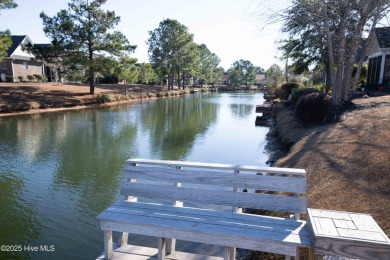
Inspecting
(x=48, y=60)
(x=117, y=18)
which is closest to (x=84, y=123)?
(x=48, y=60)

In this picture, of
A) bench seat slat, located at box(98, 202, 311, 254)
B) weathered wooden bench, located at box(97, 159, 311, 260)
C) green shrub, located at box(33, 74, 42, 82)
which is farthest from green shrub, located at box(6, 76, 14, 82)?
bench seat slat, located at box(98, 202, 311, 254)

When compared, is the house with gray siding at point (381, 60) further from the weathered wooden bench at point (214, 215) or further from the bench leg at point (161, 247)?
the bench leg at point (161, 247)

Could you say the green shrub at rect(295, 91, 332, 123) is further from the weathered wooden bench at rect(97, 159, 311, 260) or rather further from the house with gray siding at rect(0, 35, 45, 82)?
the house with gray siding at rect(0, 35, 45, 82)

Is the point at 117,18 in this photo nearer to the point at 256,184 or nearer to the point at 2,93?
the point at 2,93

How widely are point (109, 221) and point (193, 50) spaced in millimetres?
59065

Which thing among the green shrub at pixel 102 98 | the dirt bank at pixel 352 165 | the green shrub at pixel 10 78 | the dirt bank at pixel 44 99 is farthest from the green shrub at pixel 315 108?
the green shrub at pixel 10 78

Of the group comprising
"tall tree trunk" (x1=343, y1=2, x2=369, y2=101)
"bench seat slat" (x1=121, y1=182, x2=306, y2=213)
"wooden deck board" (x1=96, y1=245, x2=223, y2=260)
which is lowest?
"wooden deck board" (x1=96, y1=245, x2=223, y2=260)

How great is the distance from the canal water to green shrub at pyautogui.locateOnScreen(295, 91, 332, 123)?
2206 mm

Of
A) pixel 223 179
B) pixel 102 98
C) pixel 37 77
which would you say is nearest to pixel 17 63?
pixel 37 77

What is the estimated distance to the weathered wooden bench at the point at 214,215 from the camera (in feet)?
9.70

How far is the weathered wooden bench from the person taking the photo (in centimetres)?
296

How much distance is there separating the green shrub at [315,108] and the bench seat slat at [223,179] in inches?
393

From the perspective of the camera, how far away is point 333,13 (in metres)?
12.6

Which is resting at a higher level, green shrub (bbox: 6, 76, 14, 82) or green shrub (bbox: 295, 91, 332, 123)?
green shrub (bbox: 6, 76, 14, 82)
